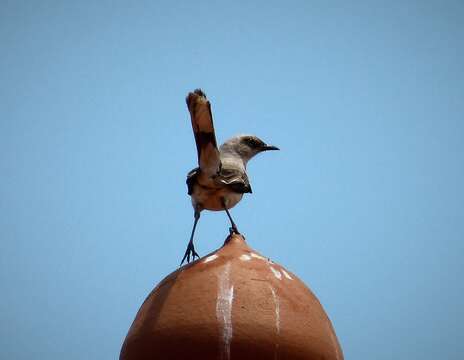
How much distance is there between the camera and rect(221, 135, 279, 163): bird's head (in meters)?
7.46

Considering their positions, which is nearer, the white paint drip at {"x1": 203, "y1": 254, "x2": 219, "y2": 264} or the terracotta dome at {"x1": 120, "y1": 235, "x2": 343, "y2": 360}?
the terracotta dome at {"x1": 120, "y1": 235, "x2": 343, "y2": 360}

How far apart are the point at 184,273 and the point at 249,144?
2995 millimetres

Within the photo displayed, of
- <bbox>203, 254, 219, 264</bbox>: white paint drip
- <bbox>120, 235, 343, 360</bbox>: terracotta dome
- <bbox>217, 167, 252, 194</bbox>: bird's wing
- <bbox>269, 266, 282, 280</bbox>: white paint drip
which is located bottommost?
<bbox>120, 235, 343, 360</bbox>: terracotta dome

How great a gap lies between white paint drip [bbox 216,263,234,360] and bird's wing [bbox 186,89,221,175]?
1672 millimetres

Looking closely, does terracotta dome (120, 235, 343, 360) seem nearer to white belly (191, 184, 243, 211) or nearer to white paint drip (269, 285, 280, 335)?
white paint drip (269, 285, 280, 335)

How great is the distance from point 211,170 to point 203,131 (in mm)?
637

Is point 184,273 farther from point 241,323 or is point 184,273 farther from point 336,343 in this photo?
point 336,343

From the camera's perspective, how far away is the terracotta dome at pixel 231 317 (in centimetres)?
438

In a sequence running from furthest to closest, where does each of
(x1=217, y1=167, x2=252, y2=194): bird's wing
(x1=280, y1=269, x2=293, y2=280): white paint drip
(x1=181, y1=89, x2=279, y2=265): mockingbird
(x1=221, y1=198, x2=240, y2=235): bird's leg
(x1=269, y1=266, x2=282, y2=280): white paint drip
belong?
1. (x1=217, y1=167, x2=252, y2=194): bird's wing
2. (x1=221, y1=198, x2=240, y2=235): bird's leg
3. (x1=181, y1=89, x2=279, y2=265): mockingbird
4. (x1=280, y1=269, x2=293, y2=280): white paint drip
5. (x1=269, y1=266, x2=282, y2=280): white paint drip

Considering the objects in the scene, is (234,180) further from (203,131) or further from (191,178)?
(203,131)

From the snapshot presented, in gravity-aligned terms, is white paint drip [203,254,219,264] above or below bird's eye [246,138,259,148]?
below

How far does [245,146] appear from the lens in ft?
24.9

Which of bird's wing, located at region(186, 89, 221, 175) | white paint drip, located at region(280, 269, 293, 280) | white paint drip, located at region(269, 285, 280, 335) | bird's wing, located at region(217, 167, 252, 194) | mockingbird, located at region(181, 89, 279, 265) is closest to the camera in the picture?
white paint drip, located at region(269, 285, 280, 335)

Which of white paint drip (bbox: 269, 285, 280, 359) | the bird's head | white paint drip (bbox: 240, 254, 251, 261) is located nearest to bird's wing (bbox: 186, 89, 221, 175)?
the bird's head
